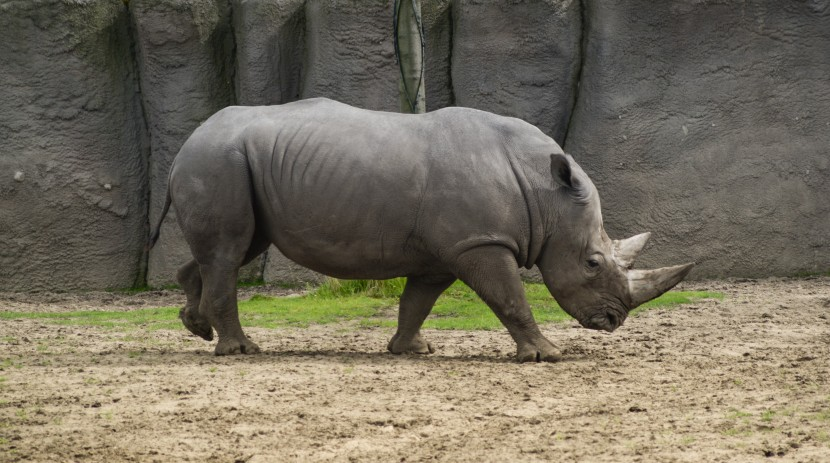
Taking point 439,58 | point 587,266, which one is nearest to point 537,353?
point 587,266

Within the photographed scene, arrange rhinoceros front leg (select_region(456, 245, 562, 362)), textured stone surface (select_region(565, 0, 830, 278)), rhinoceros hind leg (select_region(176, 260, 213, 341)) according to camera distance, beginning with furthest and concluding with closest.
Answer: textured stone surface (select_region(565, 0, 830, 278))
rhinoceros hind leg (select_region(176, 260, 213, 341))
rhinoceros front leg (select_region(456, 245, 562, 362))

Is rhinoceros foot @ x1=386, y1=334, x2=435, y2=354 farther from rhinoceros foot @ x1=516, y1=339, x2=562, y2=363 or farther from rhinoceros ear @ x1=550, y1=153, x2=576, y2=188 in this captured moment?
rhinoceros ear @ x1=550, y1=153, x2=576, y2=188

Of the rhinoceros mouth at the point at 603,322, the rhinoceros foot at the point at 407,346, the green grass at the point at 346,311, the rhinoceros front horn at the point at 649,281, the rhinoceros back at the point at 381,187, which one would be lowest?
the green grass at the point at 346,311

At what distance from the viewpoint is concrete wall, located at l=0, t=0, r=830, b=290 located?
12.0 meters

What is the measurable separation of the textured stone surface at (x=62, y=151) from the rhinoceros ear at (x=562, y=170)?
7.03m

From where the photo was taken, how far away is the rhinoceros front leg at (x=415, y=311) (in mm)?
7738

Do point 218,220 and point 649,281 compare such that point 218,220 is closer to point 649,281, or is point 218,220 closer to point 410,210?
point 410,210

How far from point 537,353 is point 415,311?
36.6 inches

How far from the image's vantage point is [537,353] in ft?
23.7

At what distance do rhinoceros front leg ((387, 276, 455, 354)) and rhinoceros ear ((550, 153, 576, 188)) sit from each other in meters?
0.98

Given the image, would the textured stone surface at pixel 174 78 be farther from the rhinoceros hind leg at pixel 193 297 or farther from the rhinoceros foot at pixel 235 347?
the rhinoceros foot at pixel 235 347

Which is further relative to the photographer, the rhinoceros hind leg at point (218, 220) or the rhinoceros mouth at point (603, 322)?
the rhinoceros mouth at point (603, 322)

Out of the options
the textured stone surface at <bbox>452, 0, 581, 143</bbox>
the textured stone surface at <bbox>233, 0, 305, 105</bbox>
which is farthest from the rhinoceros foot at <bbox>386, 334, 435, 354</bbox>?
the textured stone surface at <bbox>233, 0, 305, 105</bbox>

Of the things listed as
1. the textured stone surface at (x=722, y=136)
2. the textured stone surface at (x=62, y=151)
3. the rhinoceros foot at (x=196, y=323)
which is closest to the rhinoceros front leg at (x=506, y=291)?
the rhinoceros foot at (x=196, y=323)
